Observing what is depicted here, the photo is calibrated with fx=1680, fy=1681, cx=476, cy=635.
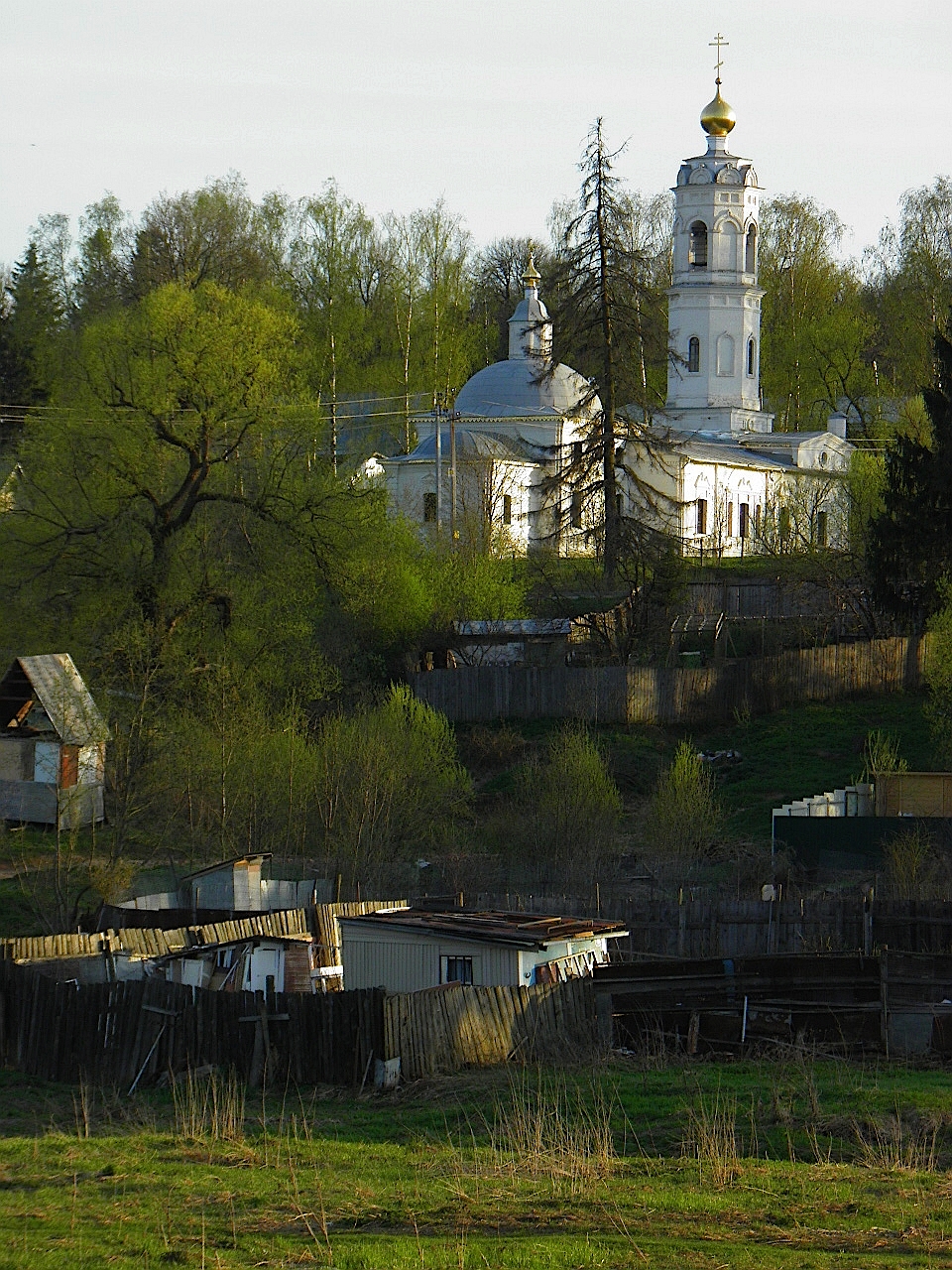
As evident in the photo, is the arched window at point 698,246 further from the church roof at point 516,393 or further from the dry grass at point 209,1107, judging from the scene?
the dry grass at point 209,1107

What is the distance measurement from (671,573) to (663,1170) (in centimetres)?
2901

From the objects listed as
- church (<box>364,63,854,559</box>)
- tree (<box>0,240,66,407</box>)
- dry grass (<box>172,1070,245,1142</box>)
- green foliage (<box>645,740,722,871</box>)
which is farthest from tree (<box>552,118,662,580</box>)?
dry grass (<box>172,1070,245,1142</box>)

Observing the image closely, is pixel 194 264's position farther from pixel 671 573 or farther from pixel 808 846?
pixel 808 846

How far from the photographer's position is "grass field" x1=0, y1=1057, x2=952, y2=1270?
8930 millimetres

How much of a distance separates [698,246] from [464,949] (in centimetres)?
5015

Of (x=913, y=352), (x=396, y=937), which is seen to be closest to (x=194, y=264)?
(x=913, y=352)

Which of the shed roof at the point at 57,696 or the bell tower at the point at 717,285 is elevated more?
the bell tower at the point at 717,285

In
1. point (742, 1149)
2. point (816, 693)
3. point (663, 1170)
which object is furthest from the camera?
point (816, 693)

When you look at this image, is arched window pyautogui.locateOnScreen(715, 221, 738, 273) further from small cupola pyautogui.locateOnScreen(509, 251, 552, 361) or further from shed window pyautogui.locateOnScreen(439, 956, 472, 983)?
shed window pyautogui.locateOnScreen(439, 956, 472, 983)

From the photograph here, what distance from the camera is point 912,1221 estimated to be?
9.47m

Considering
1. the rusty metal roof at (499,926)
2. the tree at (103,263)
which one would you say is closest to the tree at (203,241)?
the tree at (103,263)

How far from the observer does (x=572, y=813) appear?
89.4 feet

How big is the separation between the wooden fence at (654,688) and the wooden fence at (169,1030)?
62.6 feet

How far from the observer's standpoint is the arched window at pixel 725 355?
6384 centimetres
